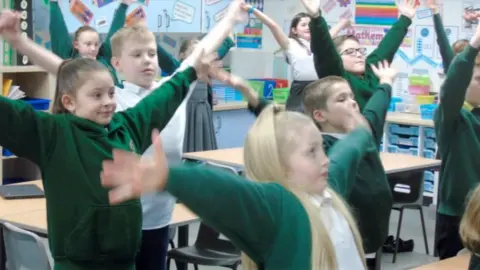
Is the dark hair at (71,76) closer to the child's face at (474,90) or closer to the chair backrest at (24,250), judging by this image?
the chair backrest at (24,250)

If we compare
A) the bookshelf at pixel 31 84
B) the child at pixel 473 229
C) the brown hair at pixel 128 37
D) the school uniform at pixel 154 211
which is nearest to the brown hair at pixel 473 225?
the child at pixel 473 229

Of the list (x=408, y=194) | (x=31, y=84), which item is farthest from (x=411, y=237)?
(x=31, y=84)

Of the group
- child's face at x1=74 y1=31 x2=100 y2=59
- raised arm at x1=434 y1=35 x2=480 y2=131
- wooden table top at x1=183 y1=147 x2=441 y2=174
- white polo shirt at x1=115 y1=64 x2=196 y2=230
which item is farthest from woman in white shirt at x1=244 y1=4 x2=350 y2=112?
white polo shirt at x1=115 y1=64 x2=196 y2=230

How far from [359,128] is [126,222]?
0.77 m

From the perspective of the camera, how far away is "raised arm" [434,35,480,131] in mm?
3129

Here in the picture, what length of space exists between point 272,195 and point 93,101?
0.85 m

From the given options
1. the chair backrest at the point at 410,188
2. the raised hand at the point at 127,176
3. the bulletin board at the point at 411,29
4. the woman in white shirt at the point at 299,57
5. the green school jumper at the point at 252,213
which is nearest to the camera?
the raised hand at the point at 127,176

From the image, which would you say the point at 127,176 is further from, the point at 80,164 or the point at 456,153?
the point at 456,153

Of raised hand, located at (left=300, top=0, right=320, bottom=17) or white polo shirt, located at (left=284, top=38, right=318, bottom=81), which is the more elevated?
raised hand, located at (left=300, top=0, right=320, bottom=17)

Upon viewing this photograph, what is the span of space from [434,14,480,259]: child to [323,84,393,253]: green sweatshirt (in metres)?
0.54

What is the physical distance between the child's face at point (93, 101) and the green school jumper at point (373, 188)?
765 mm

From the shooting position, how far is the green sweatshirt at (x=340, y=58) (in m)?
3.31

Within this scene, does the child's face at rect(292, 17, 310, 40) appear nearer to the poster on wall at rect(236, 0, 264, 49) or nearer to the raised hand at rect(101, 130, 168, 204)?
the poster on wall at rect(236, 0, 264, 49)

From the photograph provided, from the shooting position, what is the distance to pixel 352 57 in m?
3.66
